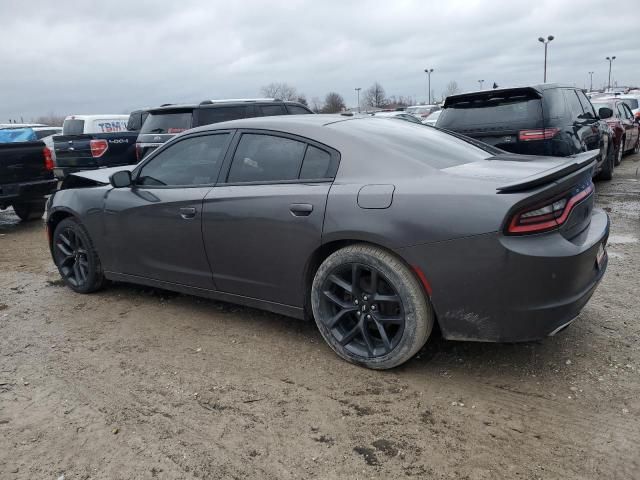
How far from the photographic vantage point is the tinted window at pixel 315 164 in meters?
3.49

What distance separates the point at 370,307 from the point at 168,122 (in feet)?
20.3

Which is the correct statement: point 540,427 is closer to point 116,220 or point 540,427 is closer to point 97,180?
point 116,220

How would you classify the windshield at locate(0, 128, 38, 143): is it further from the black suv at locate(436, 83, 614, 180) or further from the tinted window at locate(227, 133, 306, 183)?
the black suv at locate(436, 83, 614, 180)

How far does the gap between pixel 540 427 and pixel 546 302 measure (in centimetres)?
63

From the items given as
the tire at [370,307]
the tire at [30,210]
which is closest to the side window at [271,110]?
the tire at [30,210]

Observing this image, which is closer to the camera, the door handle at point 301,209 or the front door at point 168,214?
the door handle at point 301,209

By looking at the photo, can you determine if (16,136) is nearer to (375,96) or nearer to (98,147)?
(98,147)

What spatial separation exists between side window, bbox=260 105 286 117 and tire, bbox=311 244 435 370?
228 inches

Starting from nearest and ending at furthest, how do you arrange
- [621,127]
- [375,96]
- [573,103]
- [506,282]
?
1. [506,282]
2. [573,103]
3. [621,127]
4. [375,96]

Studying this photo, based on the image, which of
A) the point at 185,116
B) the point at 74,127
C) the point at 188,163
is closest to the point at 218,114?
the point at 185,116

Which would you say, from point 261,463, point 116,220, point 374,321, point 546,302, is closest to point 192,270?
point 116,220

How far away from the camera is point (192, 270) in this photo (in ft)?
13.6

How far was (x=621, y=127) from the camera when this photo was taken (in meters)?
12.2

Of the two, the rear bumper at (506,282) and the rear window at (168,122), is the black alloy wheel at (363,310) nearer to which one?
the rear bumper at (506,282)
